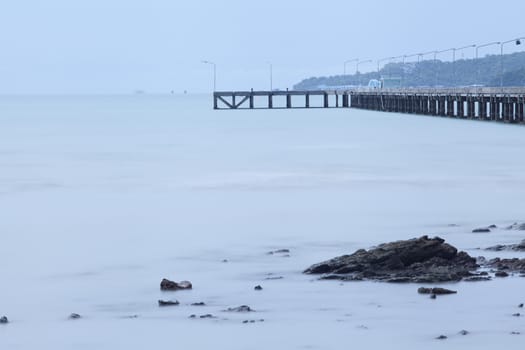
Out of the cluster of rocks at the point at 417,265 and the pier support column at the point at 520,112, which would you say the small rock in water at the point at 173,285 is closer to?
the cluster of rocks at the point at 417,265

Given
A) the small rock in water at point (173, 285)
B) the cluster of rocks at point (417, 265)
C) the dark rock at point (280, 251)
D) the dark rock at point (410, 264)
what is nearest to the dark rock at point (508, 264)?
the cluster of rocks at point (417, 265)

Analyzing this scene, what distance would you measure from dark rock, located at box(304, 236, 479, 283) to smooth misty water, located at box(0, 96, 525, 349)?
394 millimetres

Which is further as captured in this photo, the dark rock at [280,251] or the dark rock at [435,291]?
the dark rock at [280,251]

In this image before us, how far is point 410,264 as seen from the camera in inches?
680

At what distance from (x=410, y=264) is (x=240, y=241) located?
219 inches

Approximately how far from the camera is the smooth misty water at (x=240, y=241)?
47.8 ft

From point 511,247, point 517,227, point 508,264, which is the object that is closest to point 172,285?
point 508,264

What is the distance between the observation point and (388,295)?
1606cm

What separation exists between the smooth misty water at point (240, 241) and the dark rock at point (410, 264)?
0.39m

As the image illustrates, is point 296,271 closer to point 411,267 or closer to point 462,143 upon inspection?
point 411,267

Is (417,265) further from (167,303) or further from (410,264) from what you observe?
(167,303)

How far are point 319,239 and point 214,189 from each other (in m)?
12.6

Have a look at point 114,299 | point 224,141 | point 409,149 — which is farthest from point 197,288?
point 224,141

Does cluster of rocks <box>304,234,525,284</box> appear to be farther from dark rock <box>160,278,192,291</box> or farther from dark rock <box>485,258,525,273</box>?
dark rock <box>160,278,192,291</box>
